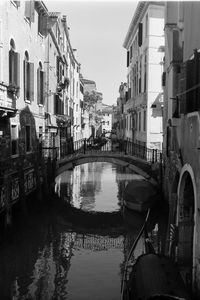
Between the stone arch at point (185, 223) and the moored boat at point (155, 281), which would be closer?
the moored boat at point (155, 281)

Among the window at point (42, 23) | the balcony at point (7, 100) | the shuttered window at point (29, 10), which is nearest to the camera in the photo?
the balcony at point (7, 100)

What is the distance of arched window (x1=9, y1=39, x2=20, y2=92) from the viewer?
13102 millimetres

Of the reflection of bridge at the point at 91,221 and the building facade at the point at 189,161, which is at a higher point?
the building facade at the point at 189,161

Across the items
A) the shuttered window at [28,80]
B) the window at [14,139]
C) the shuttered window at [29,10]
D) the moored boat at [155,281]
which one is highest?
the shuttered window at [29,10]

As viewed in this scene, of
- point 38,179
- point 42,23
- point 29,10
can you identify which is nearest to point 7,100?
point 38,179

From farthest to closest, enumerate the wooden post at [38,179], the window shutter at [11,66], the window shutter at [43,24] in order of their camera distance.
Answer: the window shutter at [43,24]
the wooden post at [38,179]
the window shutter at [11,66]

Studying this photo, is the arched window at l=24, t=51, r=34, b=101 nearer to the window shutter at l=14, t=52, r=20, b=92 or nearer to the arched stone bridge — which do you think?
the window shutter at l=14, t=52, r=20, b=92

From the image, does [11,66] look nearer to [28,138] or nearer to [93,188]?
[28,138]

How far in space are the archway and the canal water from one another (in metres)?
1.52

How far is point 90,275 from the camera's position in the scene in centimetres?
880

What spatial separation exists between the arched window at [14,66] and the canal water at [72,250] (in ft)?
16.0

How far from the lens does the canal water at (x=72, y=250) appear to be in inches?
316

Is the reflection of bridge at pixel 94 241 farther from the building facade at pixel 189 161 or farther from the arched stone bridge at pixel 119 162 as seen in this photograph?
the arched stone bridge at pixel 119 162

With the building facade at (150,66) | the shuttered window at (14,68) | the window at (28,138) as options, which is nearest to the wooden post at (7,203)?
the shuttered window at (14,68)
